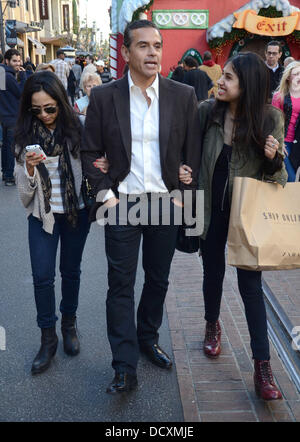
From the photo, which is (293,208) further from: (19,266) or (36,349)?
(19,266)

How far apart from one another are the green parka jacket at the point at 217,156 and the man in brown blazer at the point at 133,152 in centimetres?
8

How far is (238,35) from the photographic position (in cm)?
1412

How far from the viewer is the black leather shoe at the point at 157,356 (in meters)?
3.04

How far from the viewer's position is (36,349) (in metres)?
3.28

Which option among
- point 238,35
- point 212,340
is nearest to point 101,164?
point 212,340

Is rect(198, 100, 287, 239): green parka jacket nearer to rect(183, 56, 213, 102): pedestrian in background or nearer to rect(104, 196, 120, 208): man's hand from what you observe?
rect(104, 196, 120, 208): man's hand

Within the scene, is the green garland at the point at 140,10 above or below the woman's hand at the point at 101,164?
above

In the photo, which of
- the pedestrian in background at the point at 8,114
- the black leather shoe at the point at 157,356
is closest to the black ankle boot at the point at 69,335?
Answer: the black leather shoe at the point at 157,356

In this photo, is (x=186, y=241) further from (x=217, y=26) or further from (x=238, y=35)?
(x=238, y=35)

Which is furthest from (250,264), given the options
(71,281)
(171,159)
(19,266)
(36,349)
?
(19,266)

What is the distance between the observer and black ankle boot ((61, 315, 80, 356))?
321 cm

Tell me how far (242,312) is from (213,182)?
1434 millimetres

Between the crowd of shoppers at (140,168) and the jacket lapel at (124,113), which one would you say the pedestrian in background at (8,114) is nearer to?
the crowd of shoppers at (140,168)

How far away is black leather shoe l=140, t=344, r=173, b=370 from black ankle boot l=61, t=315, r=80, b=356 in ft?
1.54
